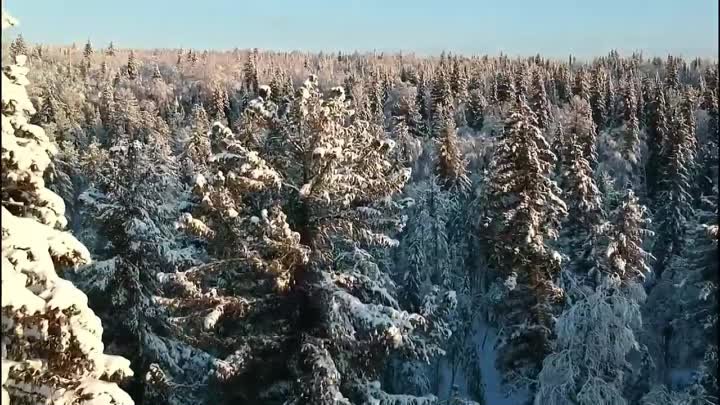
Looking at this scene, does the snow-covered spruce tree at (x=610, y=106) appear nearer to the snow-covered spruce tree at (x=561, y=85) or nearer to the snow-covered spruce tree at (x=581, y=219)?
the snow-covered spruce tree at (x=561, y=85)

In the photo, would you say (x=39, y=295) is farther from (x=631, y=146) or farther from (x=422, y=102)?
(x=422, y=102)

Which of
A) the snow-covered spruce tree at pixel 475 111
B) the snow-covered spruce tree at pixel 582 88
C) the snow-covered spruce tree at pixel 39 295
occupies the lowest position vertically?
the snow-covered spruce tree at pixel 39 295

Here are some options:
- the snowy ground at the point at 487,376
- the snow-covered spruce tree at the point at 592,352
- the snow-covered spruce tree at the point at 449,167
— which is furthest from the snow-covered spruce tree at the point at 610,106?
A: the snow-covered spruce tree at the point at 592,352

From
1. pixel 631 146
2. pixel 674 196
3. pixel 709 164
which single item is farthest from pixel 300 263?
pixel 631 146

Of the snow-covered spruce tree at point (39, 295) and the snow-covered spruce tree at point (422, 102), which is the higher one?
the snow-covered spruce tree at point (422, 102)

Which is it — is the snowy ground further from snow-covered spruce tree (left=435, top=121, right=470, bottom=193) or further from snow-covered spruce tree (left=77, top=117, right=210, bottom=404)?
snow-covered spruce tree (left=77, top=117, right=210, bottom=404)

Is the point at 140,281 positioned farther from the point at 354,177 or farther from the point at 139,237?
the point at 354,177

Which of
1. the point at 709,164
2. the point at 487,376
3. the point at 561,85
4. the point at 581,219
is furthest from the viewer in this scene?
the point at 561,85
